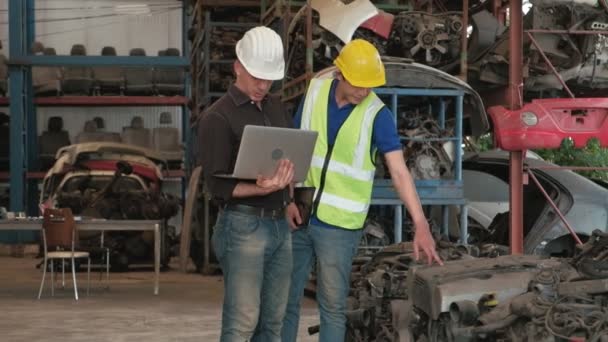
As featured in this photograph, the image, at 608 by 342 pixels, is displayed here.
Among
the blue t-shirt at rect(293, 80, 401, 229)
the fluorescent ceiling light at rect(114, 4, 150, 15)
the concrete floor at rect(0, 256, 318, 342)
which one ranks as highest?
the fluorescent ceiling light at rect(114, 4, 150, 15)

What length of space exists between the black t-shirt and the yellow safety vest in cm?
55

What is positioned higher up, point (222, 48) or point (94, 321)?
point (222, 48)

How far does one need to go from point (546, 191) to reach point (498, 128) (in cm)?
122

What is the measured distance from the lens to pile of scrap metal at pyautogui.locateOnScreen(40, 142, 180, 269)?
595 inches

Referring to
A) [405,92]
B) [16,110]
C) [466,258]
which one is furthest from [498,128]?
[16,110]

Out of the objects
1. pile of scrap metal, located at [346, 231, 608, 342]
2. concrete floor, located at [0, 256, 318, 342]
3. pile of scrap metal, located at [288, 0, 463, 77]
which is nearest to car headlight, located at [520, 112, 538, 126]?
pile of scrap metal, located at [288, 0, 463, 77]

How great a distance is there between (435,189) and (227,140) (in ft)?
17.3

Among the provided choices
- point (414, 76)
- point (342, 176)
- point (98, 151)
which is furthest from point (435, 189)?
point (98, 151)

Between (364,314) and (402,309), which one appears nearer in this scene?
(402,309)

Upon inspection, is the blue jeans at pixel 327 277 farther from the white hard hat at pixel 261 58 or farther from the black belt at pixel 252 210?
the white hard hat at pixel 261 58

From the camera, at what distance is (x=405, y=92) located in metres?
9.96

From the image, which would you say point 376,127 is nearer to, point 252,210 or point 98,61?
point 252,210

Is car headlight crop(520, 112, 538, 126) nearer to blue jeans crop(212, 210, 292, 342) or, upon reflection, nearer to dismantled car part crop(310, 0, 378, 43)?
dismantled car part crop(310, 0, 378, 43)

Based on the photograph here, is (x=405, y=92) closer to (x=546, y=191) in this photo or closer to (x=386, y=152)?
(x=546, y=191)
